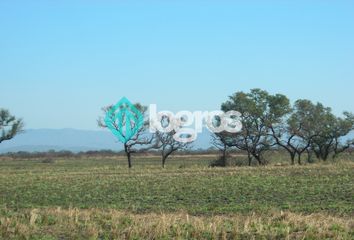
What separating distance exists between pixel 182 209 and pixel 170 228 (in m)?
5.92

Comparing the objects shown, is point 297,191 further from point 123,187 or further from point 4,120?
point 4,120

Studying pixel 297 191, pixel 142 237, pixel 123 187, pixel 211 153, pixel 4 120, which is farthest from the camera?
pixel 211 153

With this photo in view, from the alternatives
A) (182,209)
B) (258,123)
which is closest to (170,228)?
(182,209)

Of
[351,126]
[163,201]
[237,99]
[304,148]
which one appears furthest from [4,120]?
[163,201]

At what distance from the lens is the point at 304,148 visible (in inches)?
2299

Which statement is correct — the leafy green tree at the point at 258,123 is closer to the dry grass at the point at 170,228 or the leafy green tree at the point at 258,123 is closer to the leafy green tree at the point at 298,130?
the leafy green tree at the point at 298,130

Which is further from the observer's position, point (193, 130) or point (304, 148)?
point (193, 130)

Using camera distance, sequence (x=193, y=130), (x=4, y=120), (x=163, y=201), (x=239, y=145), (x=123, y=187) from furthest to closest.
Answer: (x=4, y=120)
(x=193, y=130)
(x=239, y=145)
(x=123, y=187)
(x=163, y=201)

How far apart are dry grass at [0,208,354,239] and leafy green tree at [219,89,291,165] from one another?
43.1 m

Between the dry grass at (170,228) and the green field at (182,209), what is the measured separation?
0.9 inches

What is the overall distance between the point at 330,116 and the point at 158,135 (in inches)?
799

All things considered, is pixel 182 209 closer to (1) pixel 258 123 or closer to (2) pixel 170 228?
(2) pixel 170 228

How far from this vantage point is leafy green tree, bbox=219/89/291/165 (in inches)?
2244

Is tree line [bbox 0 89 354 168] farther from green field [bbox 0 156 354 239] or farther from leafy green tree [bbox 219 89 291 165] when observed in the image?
green field [bbox 0 156 354 239]
